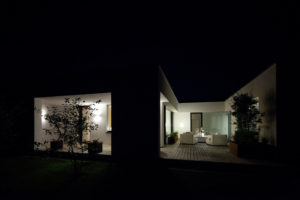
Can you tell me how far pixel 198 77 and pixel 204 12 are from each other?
3.86 metres

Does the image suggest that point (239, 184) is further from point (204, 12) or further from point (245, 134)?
point (204, 12)

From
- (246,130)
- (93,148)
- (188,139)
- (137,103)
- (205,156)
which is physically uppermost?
(137,103)

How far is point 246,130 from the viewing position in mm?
5484

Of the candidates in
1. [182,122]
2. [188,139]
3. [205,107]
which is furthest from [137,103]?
[205,107]

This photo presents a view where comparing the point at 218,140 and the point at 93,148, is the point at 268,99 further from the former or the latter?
the point at 93,148

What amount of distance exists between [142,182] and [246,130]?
457 cm

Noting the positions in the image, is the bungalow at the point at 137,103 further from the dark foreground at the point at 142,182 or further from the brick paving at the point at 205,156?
the brick paving at the point at 205,156

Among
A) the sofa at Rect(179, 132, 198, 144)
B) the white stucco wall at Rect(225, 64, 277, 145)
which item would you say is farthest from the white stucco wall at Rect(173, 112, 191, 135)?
the white stucco wall at Rect(225, 64, 277, 145)

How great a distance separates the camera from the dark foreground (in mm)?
2955

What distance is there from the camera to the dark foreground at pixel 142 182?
9.70ft

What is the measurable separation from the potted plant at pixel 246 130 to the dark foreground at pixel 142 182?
94cm

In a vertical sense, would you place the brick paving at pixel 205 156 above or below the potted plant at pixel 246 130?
below

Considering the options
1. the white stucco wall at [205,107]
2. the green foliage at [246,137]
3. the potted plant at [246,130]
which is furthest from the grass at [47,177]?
the white stucco wall at [205,107]

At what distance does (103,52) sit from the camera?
370cm
